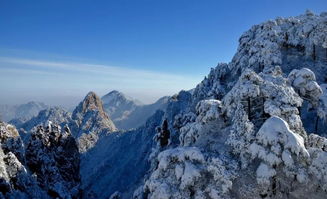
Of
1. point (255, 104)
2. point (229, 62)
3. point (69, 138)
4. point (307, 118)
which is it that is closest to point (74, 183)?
point (69, 138)

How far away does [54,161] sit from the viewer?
1873 inches

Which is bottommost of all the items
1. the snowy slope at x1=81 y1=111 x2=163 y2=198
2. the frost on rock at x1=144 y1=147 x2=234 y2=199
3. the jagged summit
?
the snowy slope at x1=81 y1=111 x2=163 y2=198

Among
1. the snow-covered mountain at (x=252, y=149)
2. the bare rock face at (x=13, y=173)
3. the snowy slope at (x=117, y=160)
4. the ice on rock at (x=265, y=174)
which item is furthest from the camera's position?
the snowy slope at (x=117, y=160)

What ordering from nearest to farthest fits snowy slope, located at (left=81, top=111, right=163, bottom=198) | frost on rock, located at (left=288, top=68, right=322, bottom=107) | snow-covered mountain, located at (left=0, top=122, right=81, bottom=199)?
1. snow-covered mountain, located at (left=0, top=122, right=81, bottom=199)
2. frost on rock, located at (left=288, top=68, right=322, bottom=107)
3. snowy slope, located at (left=81, top=111, right=163, bottom=198)

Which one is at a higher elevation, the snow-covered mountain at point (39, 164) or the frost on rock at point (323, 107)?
the frost on rock at point (323, 107)

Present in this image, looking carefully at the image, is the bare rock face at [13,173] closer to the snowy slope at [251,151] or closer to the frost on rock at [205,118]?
the snowy slope at [251,151]

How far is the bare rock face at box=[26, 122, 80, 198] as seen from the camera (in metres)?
43.5

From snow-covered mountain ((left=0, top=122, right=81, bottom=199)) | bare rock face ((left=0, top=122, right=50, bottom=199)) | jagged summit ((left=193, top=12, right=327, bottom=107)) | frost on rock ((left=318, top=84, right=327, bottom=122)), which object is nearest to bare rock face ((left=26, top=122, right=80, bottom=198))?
snow-covered mountain ((left=0, top=122, right=81, bottom=199))

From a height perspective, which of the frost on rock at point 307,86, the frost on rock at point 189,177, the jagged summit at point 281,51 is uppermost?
the jagged summit at point 281,51

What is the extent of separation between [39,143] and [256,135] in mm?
35979

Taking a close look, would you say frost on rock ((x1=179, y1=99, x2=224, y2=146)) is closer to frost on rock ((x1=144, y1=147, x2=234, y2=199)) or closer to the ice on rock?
frost on rock ((x1=144, y1=147, x2=234, y2=199))

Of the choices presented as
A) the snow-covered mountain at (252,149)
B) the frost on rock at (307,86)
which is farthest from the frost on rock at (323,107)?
the frost on rock at (307,86)

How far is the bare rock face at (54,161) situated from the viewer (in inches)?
1713

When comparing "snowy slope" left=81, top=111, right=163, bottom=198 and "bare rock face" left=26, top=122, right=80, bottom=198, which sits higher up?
"bare rock face" left=26, top=122, right=80, bottom=198
